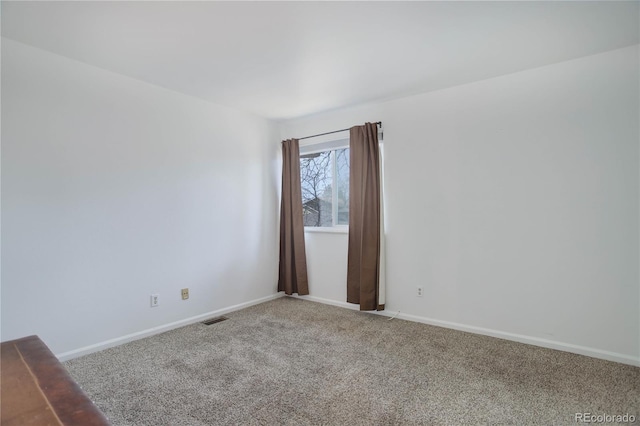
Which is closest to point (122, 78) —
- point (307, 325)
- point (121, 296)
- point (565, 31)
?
point (121, 296)

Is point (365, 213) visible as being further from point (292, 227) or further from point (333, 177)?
point (292, 227)

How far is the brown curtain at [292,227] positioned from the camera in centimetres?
397

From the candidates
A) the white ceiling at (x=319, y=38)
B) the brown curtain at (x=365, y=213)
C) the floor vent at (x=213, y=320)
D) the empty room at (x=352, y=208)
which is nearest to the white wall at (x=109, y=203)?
the empty room at (x=352, y=208)

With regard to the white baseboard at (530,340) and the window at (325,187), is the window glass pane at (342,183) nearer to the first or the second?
Result: the window at (325,187)

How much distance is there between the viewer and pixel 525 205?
267 centimetres

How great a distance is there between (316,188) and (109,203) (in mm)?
2236

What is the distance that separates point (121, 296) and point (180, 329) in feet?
2.04

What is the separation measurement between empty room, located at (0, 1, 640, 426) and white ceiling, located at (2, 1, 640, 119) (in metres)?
0.02

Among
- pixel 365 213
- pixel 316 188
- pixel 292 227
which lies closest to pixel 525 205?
pixel 365 213

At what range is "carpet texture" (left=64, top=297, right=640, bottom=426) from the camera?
172 cm

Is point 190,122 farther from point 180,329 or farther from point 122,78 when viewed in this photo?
point 180,329

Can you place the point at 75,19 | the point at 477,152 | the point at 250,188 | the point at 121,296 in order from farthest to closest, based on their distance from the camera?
the point at 250,188, the point at 477,152, the point at 121,296, the point at 75,19

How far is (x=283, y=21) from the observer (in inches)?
78.1

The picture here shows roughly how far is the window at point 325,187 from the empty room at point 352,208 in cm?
36
